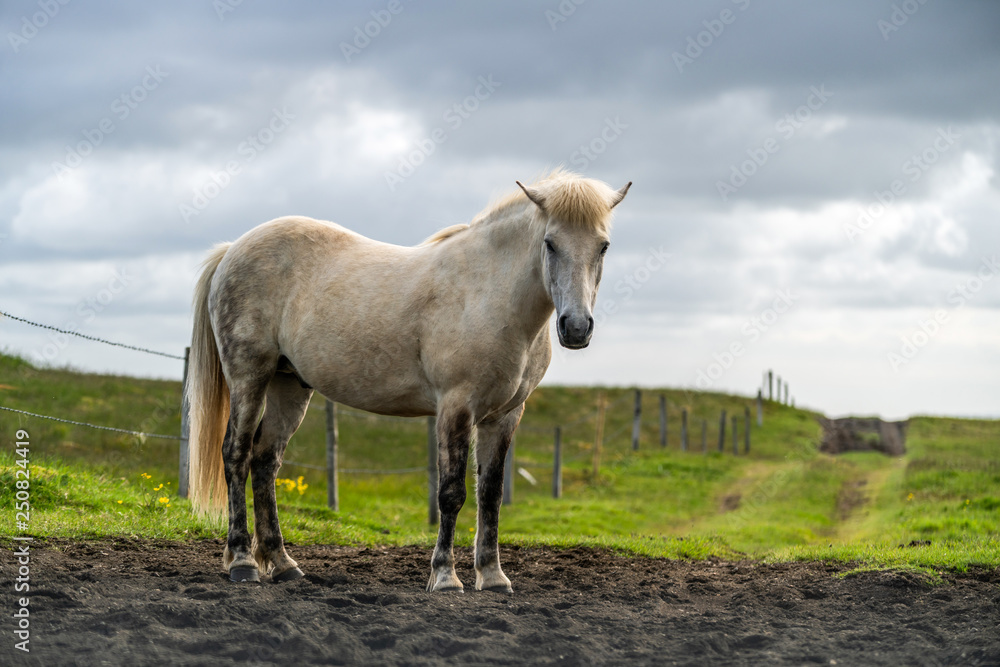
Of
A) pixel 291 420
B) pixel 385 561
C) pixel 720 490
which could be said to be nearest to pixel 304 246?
pixel 291 420

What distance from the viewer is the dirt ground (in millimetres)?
3824

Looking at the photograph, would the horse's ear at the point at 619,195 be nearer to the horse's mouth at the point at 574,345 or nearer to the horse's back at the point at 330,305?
the horse's mouth at the point at 574,345

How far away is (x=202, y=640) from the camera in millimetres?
3844

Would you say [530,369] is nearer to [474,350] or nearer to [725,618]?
[474,350]

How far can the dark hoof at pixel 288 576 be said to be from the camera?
5.77 metres

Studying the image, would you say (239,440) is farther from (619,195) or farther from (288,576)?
(619,195)

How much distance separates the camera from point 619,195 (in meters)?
5.20

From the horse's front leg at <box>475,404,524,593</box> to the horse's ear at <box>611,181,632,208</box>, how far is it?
1.53m

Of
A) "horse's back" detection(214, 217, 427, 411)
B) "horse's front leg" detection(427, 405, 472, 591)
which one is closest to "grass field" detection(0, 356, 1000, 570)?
"horse's back" detection(214, 217, 427, 411)

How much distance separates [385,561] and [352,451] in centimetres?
1201

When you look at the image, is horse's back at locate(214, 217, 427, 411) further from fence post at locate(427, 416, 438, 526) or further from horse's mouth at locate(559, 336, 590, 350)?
fence post at locate(427, 416, 438, 526)

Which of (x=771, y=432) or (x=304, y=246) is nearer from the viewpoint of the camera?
(x=304, y=246)

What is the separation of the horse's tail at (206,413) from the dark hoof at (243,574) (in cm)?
103

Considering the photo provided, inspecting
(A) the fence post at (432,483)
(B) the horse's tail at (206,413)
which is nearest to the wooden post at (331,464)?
(A) the fence post at (432,483)
